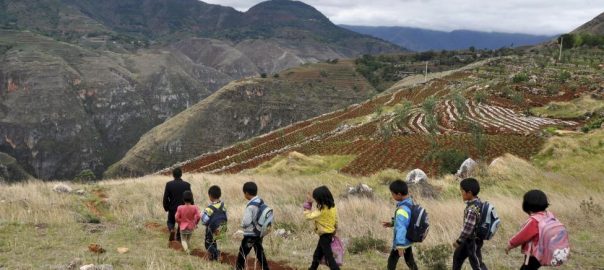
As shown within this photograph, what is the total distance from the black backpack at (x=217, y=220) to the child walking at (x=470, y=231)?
11.7ft

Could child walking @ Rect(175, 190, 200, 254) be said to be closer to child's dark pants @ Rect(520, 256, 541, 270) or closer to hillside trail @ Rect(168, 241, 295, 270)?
hillside trail @ Rect(168, 241, 295, 270)

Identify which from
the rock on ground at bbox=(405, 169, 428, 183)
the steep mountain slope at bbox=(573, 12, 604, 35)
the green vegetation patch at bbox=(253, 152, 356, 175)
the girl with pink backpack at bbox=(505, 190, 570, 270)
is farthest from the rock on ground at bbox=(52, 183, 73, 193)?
the steep mountain slope at bbox=(573, 12, 604, 35)

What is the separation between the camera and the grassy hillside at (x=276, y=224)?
773cm

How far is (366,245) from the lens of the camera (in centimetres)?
849

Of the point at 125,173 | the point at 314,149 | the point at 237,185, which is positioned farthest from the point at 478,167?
the point at 125,173

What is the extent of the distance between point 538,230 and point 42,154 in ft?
539

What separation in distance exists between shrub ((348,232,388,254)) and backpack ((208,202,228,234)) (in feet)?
8.02

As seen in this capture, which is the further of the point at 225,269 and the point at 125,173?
the point at 125,173

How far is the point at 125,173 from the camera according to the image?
96.3 metres

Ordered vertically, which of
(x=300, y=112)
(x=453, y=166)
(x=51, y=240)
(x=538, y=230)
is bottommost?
(x=300, y=112)

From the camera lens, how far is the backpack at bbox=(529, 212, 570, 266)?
4895mm

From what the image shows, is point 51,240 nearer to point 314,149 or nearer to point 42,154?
point 314,149

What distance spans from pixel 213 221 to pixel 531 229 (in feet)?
15.0

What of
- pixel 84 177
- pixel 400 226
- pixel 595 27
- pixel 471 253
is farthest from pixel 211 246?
pixel 595 27
